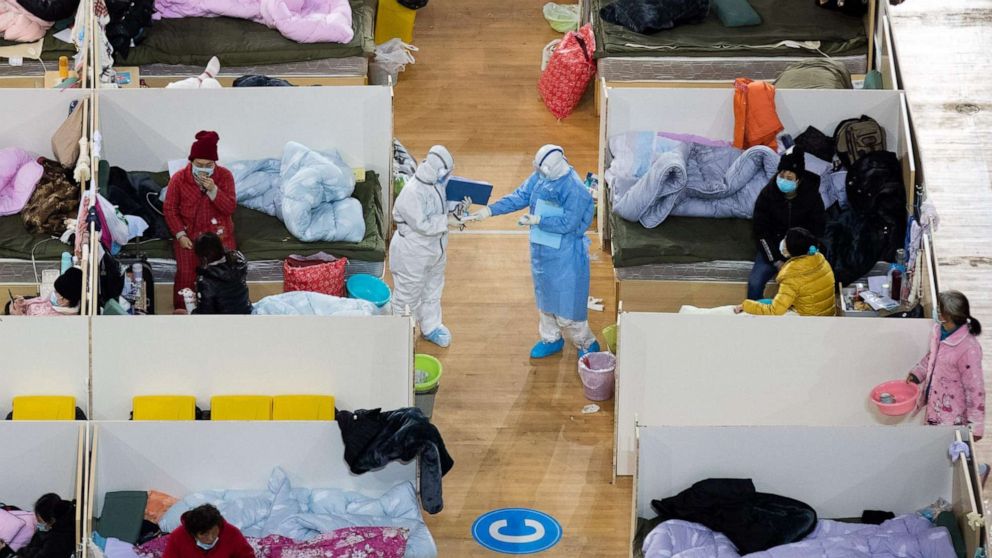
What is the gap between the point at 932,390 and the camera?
6.67 m

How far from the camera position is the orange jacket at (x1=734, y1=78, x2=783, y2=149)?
27.3 feet

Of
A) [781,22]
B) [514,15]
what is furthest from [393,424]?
[514,15]

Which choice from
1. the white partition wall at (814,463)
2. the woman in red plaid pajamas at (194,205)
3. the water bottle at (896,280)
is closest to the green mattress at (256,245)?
the woman in red plaid pajamas at (194,205)

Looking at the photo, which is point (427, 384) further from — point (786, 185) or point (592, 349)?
point (786, 185)

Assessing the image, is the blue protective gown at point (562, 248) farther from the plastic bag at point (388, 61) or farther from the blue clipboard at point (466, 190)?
the plastic bag at point (388, 61)

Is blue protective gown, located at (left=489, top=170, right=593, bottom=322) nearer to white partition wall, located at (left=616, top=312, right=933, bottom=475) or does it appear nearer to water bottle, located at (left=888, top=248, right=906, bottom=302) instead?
white partition wall, located at (left=616, top=312, right=933, bottom=475)

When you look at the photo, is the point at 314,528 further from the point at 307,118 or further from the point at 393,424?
the point at 307,118

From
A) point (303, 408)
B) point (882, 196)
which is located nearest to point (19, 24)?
point (303, 408)

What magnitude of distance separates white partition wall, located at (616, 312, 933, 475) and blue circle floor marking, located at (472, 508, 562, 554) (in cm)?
57

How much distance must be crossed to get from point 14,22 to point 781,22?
4658 millimetres

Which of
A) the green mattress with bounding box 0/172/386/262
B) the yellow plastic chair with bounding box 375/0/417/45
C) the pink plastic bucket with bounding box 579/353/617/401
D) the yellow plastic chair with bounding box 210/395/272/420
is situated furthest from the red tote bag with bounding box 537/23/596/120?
the yellow plastic chair with bounding box 210/395/272/420

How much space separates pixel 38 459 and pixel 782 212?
3730mm

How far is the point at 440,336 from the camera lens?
8016mm

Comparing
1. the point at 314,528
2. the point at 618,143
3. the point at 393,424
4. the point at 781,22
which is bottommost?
the point at 314,528
